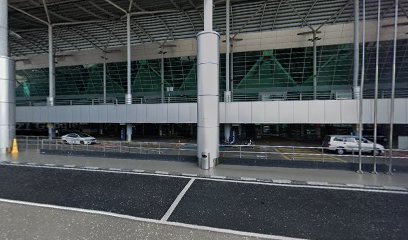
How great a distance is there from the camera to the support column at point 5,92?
1659 cm

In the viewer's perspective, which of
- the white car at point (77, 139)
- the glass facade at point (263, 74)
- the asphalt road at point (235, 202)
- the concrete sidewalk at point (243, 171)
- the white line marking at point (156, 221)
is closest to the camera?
the white line marking at point (156, 221)

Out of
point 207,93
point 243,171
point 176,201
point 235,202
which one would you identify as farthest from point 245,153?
point 176,201

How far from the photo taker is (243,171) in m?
11.1

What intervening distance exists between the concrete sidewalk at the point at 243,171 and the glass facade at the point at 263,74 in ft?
54.2

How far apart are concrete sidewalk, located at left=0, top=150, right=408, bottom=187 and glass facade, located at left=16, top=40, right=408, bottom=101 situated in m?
16.5

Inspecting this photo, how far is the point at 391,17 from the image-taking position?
1011 inches

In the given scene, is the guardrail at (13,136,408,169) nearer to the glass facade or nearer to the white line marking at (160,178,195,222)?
the white line marking at (160,178,195,222)

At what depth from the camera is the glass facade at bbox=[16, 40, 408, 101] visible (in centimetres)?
2866

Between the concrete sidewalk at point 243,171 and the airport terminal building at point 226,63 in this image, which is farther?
the airport terminal building at point 226,63

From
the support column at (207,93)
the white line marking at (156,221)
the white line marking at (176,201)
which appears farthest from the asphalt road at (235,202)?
the support column at (207,93)

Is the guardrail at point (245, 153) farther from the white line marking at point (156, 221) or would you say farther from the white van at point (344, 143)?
the white line marking at point (156, 221)

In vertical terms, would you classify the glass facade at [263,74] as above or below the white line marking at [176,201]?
above

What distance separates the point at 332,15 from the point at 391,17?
5835 millimetres

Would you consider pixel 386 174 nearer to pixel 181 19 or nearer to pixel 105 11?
pixel 181 19
